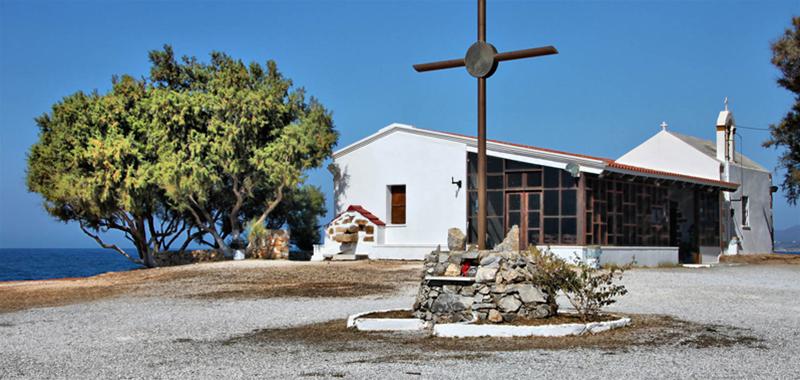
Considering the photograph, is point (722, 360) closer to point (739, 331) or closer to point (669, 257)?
point (739, 331)

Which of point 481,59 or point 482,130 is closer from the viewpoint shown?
point 481,59

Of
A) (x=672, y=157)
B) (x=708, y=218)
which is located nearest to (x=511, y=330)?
(x=708, y=218)

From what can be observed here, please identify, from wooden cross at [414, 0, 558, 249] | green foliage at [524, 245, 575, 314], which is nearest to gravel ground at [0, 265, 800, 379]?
green foliage at [524, 245, 575, 314]

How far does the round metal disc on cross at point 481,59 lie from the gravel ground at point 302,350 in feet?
12.8

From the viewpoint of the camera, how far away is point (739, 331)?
9.32m

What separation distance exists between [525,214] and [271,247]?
934 centimetres

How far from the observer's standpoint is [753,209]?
113 ft

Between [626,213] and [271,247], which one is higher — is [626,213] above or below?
above

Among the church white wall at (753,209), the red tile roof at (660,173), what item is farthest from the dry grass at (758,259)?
the red tile roof at (660,173)

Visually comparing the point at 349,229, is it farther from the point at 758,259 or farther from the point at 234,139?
the point at 758,259

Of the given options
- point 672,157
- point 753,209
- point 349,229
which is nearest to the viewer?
point 349,229

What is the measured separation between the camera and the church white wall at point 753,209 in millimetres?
32625

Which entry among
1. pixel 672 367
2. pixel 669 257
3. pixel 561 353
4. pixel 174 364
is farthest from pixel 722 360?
pixel 669 257

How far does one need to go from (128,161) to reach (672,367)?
2273 centimetres
